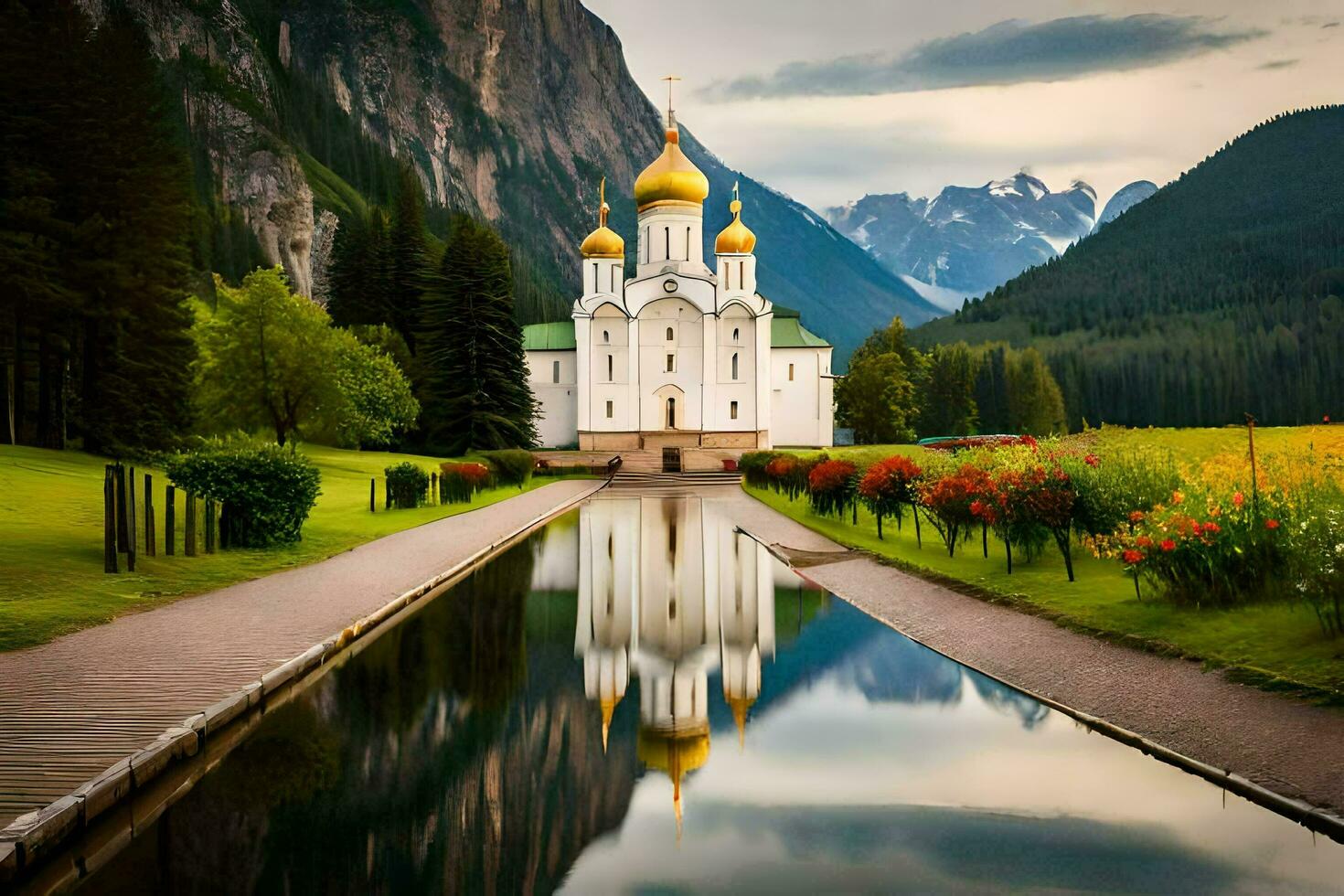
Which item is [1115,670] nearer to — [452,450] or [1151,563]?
[1151,563]

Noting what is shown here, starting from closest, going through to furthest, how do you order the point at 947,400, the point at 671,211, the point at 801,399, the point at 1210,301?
the point at 671,211
the point at 801,399
the point at 947,400
the point at 1210,301

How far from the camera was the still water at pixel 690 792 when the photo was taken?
5840 mm

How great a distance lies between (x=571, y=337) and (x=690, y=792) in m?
74.0

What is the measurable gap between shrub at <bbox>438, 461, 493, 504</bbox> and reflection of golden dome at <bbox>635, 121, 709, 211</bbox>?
3764 centimetres

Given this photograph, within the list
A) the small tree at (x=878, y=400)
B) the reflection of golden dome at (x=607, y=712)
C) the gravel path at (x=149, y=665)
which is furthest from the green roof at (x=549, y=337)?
the reflection of golden dome at (x=607, y=712)

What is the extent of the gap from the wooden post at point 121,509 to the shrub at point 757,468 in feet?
91.0

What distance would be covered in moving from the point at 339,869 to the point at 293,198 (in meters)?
120

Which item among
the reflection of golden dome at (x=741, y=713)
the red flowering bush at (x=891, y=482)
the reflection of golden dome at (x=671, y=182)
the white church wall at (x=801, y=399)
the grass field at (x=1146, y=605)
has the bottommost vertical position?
the reflection of golden dome at (x=741, y=713)

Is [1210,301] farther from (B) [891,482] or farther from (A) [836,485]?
(B) [891,482]

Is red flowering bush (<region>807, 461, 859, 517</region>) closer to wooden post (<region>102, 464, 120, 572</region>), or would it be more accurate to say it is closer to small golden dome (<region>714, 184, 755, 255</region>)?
wooden post (<region>102, 464, 120, 572</region>)

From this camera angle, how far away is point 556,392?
78.6 meters

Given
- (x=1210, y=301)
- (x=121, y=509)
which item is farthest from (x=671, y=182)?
(x=1210, y=301)

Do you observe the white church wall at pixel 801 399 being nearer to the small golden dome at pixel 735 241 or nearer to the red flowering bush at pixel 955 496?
the small golden dome at pixel 735 241

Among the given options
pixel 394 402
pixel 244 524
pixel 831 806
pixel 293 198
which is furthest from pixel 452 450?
pixel 293 198
